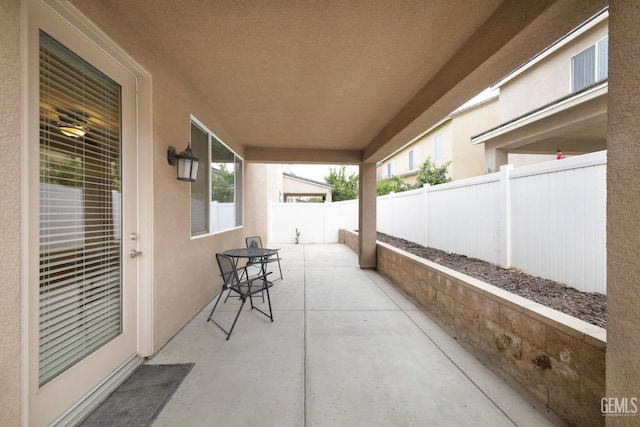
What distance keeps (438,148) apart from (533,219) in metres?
10.2

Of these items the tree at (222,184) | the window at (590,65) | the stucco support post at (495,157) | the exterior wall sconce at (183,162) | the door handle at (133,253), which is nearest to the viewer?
the door handle at (133,253)

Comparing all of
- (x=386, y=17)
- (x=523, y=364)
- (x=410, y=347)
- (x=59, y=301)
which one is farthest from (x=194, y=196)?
(x=523, y=364)

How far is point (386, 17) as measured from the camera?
6.21ft

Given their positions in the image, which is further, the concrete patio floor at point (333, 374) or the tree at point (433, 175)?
the tree at point (433, 175)

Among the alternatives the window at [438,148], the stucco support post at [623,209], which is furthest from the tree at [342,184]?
the stucco support post at [623,209]

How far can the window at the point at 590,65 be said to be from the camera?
502 cm

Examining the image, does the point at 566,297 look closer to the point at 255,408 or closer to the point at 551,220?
the point at 551,220

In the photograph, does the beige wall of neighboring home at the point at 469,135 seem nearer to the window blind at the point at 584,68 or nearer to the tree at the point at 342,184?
the window blind at the point at 584,68

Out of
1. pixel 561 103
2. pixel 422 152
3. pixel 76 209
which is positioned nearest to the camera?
pixel 76 209

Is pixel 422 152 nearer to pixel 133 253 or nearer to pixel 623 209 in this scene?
pixel 623 209

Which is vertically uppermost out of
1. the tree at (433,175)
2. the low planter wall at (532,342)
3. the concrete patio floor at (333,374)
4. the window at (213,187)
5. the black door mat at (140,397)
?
the tree at (433,175)

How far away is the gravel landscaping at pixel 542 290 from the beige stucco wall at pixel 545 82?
561 cm

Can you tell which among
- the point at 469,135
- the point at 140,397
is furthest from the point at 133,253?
the point at 469,135

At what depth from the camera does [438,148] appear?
464 inches
